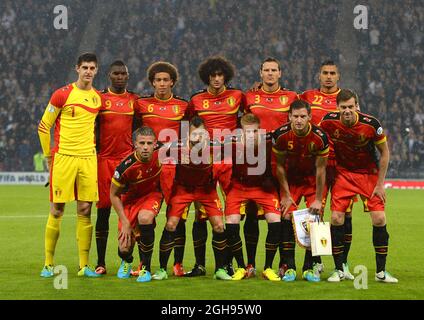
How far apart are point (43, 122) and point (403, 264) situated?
14.7 feet

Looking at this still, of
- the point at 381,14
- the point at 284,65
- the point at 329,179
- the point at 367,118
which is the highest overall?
the point at 381,14

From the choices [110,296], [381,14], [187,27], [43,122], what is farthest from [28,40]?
[110,296]

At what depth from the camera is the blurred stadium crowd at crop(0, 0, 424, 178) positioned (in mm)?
29125

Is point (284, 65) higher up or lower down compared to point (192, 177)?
higher up

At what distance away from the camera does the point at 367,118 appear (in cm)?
834

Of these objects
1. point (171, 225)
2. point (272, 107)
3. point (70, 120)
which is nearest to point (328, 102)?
point (272, 107)

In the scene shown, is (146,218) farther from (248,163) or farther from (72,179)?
(248,163)

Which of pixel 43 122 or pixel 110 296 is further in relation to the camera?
pixel 43 122

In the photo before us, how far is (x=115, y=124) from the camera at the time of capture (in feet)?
30.0

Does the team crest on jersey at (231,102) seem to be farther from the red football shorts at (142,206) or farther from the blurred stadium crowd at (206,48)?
the blurred stadium crowd at (206,48)

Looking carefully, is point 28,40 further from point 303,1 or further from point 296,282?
point 296,282

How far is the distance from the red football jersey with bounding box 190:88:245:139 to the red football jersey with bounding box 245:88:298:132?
7.1 inches
